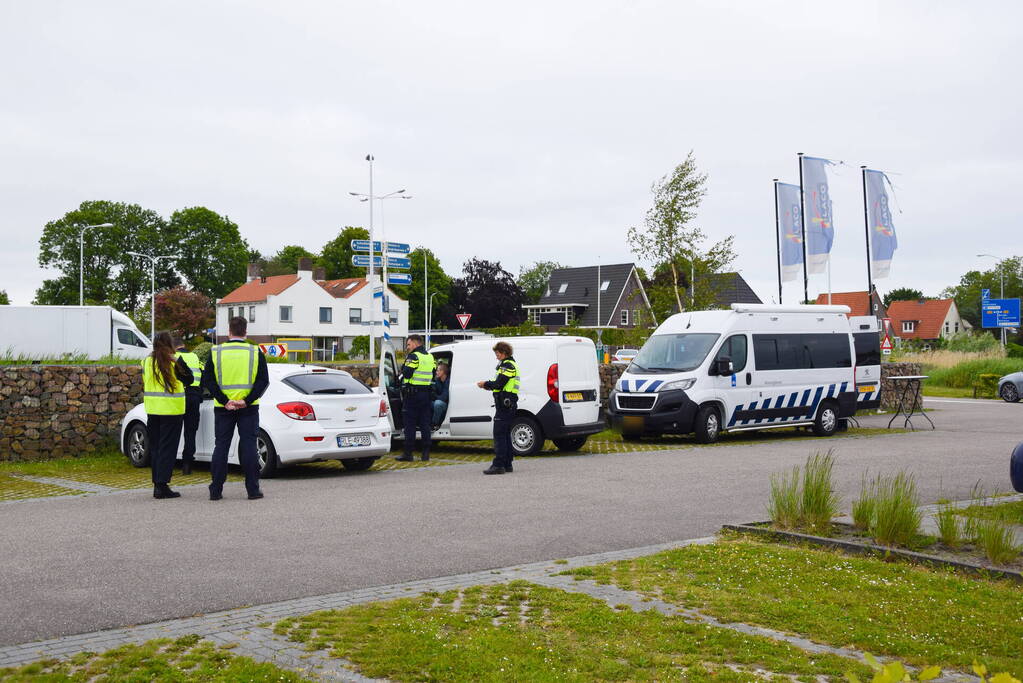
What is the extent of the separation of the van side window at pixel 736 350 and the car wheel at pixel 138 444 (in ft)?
33.9

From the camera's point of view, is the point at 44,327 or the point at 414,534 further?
the point at 44,327

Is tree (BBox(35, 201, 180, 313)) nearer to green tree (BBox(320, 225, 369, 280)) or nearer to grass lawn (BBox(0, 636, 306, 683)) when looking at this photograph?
green tree (BBox(320, 225, 369, 280))

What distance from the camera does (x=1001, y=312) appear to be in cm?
6881

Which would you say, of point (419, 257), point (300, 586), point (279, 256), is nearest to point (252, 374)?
point (300, 586)

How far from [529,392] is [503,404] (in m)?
2.52

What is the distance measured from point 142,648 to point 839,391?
61.1 feet

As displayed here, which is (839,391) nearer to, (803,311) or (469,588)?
(803,311)

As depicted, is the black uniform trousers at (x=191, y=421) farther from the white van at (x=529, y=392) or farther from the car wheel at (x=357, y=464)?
the white van at (x=529, y=392)

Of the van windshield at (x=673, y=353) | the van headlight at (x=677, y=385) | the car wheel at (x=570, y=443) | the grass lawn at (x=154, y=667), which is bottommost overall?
the grass lawn at (x=154, y=667)

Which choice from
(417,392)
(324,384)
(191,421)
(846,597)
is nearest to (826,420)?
(417,392)

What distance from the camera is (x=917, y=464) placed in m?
14.7

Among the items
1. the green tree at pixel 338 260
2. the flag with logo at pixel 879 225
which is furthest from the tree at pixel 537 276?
the flag with logo at pixel 879 225

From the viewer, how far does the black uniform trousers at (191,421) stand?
13.9 m

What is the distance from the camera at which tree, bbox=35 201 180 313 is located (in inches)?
3031
